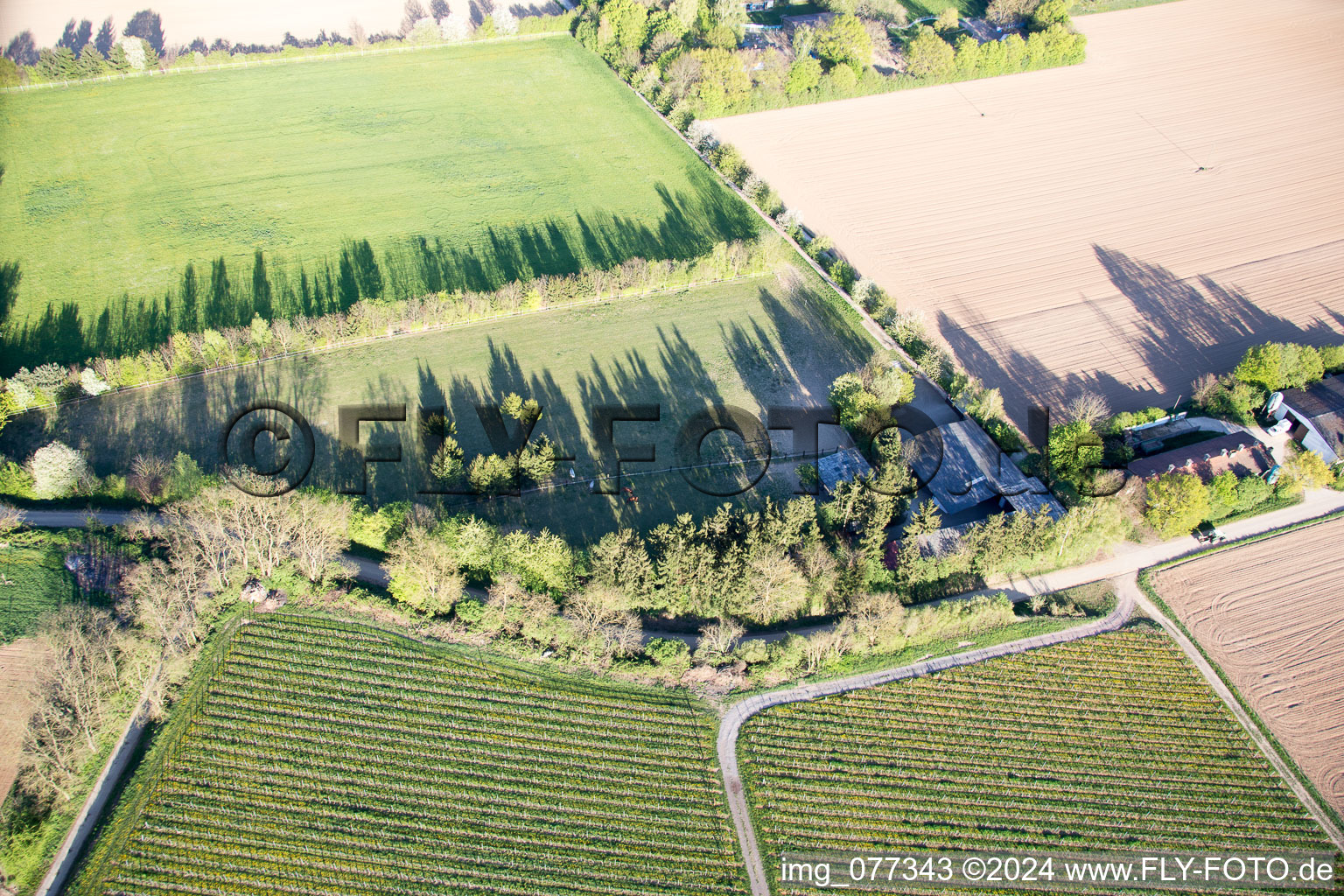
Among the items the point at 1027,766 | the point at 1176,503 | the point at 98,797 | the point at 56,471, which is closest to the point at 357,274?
the point at 56,471

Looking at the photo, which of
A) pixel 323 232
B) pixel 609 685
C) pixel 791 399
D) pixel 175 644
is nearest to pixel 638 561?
pixel 609 685

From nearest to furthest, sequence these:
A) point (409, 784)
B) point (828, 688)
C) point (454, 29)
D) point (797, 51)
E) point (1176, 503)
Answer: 1. point (409, 784)
2. point (828, 688)
3. point (1176, 503)
4. point (797, 51)
5. point (454, 29)

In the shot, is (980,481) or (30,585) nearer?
(30,585)

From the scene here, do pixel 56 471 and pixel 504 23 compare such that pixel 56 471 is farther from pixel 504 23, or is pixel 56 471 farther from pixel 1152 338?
pixel 1152 338

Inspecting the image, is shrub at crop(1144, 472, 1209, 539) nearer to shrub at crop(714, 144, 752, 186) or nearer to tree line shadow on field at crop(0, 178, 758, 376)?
tree line shadow on field at crop(0, 178, 758, 376)

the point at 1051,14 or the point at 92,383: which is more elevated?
the point at 1051,14

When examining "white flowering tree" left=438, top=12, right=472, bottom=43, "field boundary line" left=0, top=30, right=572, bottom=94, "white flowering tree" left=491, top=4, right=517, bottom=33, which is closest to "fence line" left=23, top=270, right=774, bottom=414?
"field boundary line" left=0, top=30, right=572, bottom=94

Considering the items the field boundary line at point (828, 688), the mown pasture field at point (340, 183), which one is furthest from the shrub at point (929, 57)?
the field boundary line at point (828, 688)
